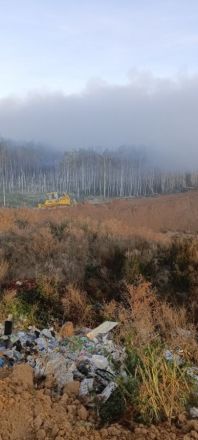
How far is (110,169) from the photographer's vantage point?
100500 mm

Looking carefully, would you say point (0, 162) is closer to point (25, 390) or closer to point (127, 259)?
point (127, 259)

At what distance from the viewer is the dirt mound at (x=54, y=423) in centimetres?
474

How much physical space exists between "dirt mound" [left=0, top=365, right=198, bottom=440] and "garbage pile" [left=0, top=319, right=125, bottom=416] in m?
0.35

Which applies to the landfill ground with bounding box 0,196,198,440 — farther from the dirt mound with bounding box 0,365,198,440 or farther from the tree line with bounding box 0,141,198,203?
the tree line with bounding box 0,141,198,203

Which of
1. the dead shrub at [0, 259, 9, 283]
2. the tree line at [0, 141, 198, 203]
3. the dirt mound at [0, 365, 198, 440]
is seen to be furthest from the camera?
the tree line at [0, 141, 198, 203]

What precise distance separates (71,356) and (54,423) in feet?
7.13

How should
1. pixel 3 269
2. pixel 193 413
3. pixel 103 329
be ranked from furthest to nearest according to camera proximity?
pixel 3 269 → pixel 103 329 → pixel 193 413

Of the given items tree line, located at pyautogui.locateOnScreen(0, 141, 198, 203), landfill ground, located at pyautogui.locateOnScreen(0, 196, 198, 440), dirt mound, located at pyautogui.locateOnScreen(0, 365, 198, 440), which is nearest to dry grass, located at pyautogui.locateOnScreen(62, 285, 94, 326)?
landfill ground, located at pyautogui.locateOnScreen(0, 196, 198, 440)

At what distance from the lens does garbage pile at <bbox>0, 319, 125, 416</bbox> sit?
6008mm

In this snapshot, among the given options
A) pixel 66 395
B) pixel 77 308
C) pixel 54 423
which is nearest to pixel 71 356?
pixel 66 395

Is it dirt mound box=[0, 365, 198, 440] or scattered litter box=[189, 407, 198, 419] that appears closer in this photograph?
dirt mound box=[0, 365, 198, 440]

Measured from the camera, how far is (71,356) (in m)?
7.13

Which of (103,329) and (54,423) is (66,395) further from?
(103,329)

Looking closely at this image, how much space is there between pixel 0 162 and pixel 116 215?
208 ft
